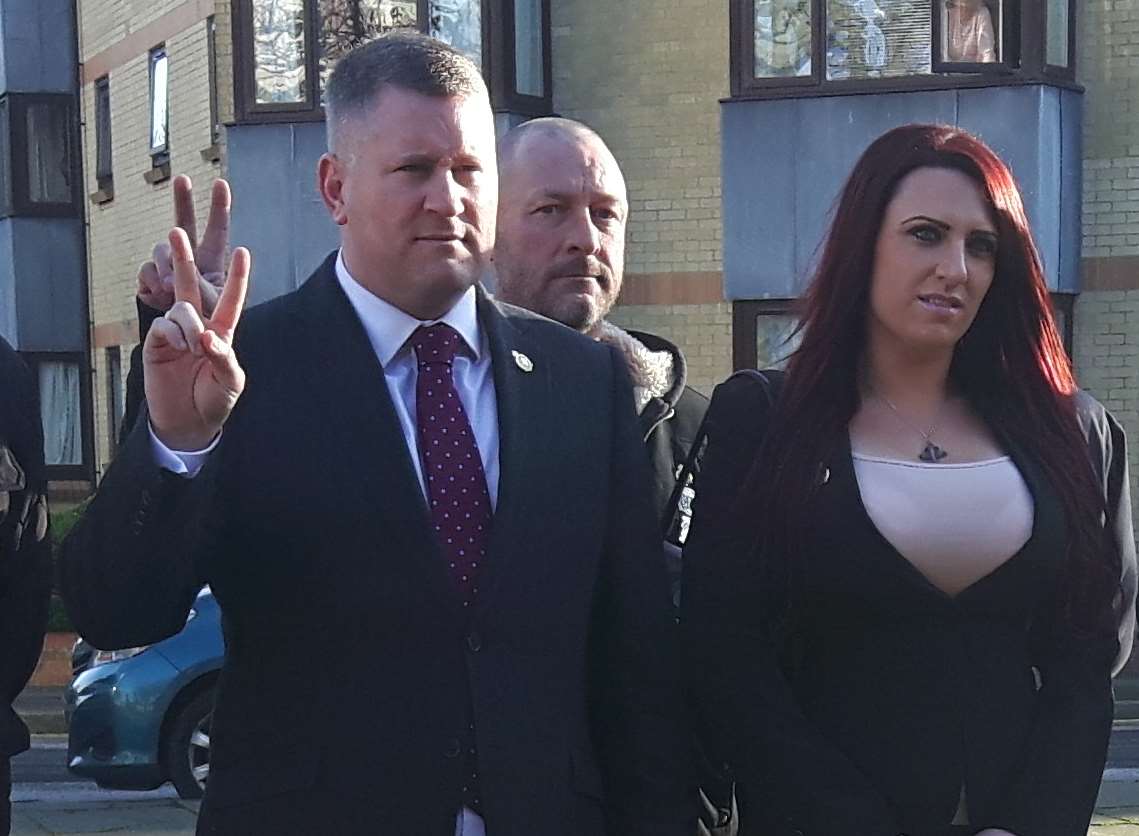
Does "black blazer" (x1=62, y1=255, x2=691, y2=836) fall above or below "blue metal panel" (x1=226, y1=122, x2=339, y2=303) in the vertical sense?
below

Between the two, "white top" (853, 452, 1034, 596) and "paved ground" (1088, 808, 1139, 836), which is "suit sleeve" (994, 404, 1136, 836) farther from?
"paved ground" (1088, 808, 1139, 836)

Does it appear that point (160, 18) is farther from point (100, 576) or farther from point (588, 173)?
point (100, 576)

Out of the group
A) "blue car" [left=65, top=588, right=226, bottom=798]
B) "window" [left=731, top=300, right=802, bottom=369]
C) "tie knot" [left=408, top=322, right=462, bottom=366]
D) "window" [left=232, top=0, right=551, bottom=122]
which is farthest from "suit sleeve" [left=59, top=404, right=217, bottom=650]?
"window" [left=232, top=0, right=551, bottom=122]

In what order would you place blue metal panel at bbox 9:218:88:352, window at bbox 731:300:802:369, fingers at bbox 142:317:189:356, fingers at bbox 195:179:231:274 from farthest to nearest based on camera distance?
1. blue metal panel at bbox 9:218:88:352
2. window at bbox 731:300:802:369
3. fingers at bbox 195:179:231:274
4. fingers at bbox 142:317:189:356

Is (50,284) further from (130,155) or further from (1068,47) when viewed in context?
(1068,47)

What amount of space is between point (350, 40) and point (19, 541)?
1196 cm

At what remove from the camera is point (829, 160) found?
14195 millimetres

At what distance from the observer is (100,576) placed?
2910mm

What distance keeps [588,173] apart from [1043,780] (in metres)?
1.72

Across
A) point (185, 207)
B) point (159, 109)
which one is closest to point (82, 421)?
point (159, 109)

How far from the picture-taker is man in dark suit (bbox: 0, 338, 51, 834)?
3639 mm

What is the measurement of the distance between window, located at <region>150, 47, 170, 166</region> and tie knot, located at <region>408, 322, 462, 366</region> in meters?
15.1

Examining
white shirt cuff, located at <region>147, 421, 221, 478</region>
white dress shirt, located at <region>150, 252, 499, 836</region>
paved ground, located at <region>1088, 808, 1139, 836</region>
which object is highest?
white dress shirt, located at <region>150, 252, 499, 836</region>

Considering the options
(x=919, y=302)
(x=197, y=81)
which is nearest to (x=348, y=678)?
(x=919, y=302)
